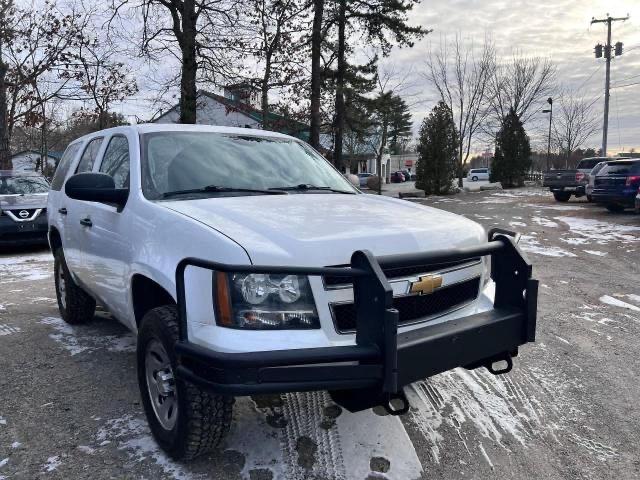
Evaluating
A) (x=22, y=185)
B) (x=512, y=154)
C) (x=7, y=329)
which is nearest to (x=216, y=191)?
(x=7, y=329)

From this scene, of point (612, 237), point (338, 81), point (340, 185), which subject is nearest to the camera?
point (340, 185)

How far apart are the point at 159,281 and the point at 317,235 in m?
0.92

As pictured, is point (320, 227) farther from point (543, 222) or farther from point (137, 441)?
point (543, 222)

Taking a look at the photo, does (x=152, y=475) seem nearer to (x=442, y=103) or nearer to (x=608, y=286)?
(x=608, y=286)

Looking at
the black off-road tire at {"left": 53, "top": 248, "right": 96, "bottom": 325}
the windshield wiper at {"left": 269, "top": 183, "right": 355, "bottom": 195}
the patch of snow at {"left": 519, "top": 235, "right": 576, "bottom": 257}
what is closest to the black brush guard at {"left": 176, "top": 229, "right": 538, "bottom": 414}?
the windshield wiper at {"left": 269, "top": 183, "right": 355, "bottom": 195}

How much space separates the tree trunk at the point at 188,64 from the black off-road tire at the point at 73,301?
40.4ft

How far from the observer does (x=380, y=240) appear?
253 centimetres

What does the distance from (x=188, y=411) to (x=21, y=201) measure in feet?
30.9

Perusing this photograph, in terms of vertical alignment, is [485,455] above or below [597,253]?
below

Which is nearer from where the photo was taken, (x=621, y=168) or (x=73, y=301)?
(x=73, y=301)

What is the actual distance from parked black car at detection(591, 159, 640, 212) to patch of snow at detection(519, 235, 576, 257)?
5868 millimetres

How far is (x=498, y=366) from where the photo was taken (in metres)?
3.10

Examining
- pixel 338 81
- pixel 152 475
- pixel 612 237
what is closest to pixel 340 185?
pixel 152 475

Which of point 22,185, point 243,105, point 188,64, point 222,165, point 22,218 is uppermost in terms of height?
point 188,64
